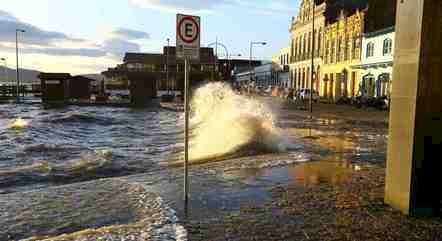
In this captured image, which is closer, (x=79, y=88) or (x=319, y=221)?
(x=319, y=221)

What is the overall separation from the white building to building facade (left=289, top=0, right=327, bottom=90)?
18.9 m

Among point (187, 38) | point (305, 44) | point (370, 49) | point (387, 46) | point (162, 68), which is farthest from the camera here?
point (162, 68)

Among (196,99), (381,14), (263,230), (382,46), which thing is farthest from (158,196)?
(381,14)

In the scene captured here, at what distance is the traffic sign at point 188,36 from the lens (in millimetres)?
7023

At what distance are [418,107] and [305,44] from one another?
77477mm

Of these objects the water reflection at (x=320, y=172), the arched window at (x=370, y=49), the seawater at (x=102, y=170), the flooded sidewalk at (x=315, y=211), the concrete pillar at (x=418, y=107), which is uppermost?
the arched window at (x=370, y=49)

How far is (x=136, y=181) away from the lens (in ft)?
33.9

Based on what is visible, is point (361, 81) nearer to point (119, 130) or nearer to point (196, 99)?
point (196, 99)

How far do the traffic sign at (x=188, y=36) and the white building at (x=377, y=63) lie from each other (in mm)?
39716

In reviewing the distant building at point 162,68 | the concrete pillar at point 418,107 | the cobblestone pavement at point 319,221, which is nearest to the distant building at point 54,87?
the distant building at point 162,68

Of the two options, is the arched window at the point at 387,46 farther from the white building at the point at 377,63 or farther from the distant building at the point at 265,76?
the distant building at the point at 265,76

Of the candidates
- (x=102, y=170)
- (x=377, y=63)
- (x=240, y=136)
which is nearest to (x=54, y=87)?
(x=377, y=63)

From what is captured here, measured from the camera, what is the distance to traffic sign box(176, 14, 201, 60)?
7.02 m

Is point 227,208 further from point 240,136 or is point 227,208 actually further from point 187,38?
point 240,136
